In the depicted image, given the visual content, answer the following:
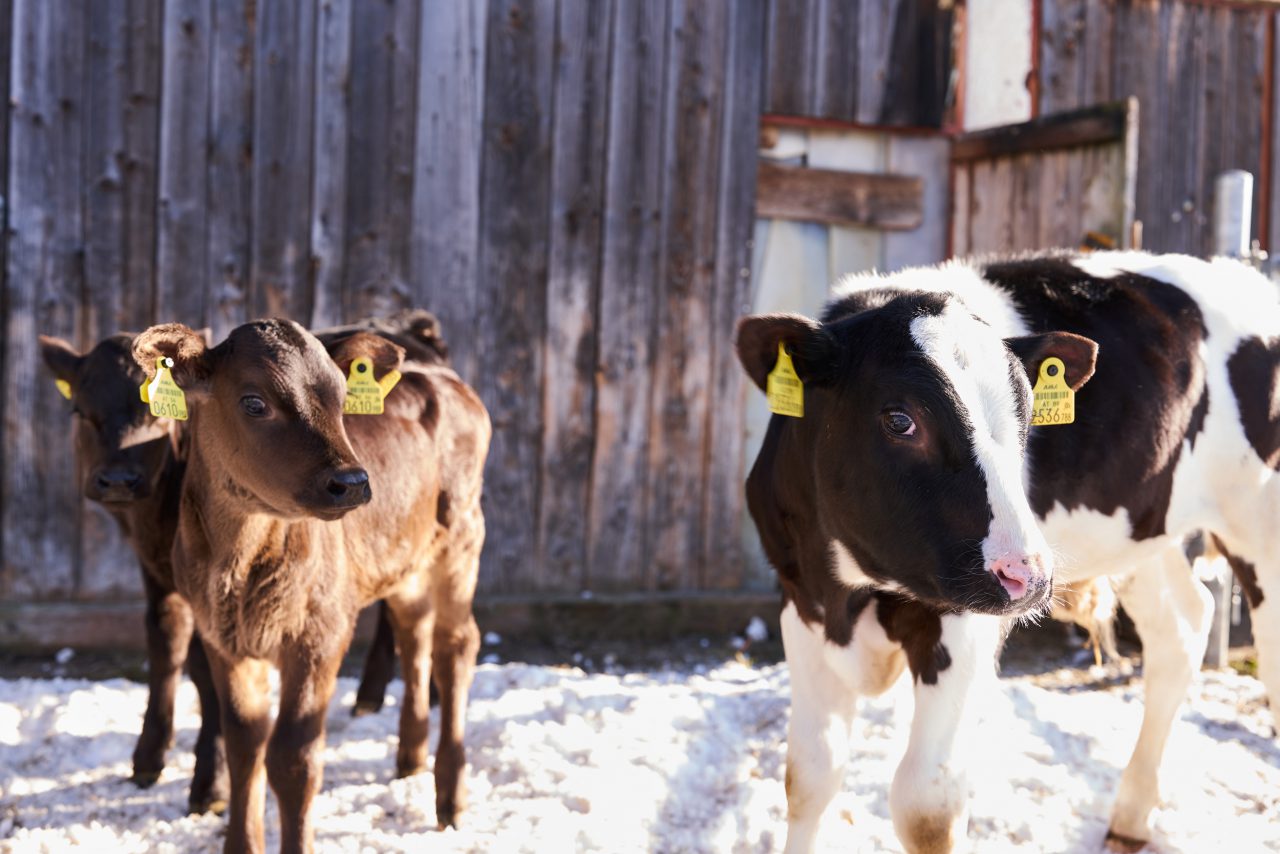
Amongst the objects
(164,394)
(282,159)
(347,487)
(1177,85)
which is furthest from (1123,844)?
(1177,85)

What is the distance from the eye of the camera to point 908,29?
22.4 feet

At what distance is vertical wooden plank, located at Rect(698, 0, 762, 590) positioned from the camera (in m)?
6.45

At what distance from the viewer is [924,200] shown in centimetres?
696

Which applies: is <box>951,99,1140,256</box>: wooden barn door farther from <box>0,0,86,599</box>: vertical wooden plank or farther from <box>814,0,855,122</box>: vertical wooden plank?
<box>0,0,86,599</box>: vertical wooden plank

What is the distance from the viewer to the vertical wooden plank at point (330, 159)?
232 inches

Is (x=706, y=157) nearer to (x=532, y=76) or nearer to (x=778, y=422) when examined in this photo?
(x=532, y=76)

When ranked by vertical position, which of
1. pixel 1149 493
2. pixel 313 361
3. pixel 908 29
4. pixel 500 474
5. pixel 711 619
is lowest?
pixel 711 619

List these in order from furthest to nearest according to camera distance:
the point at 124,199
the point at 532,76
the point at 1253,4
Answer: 1. the point at 1253,4
2. the point at 532,76
3. the point at 124,199

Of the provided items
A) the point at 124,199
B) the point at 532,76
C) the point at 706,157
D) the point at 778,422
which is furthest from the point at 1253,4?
the point at 124,199

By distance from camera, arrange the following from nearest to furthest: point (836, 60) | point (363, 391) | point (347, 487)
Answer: point (347, 487), point (363, 391), point (836, 60)

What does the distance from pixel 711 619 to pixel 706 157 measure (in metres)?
2.51

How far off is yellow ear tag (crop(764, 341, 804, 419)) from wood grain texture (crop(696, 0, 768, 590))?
3465mm

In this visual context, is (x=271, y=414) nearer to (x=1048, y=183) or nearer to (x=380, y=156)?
(x=380, y=156)

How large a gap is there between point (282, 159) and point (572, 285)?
1568 mm
